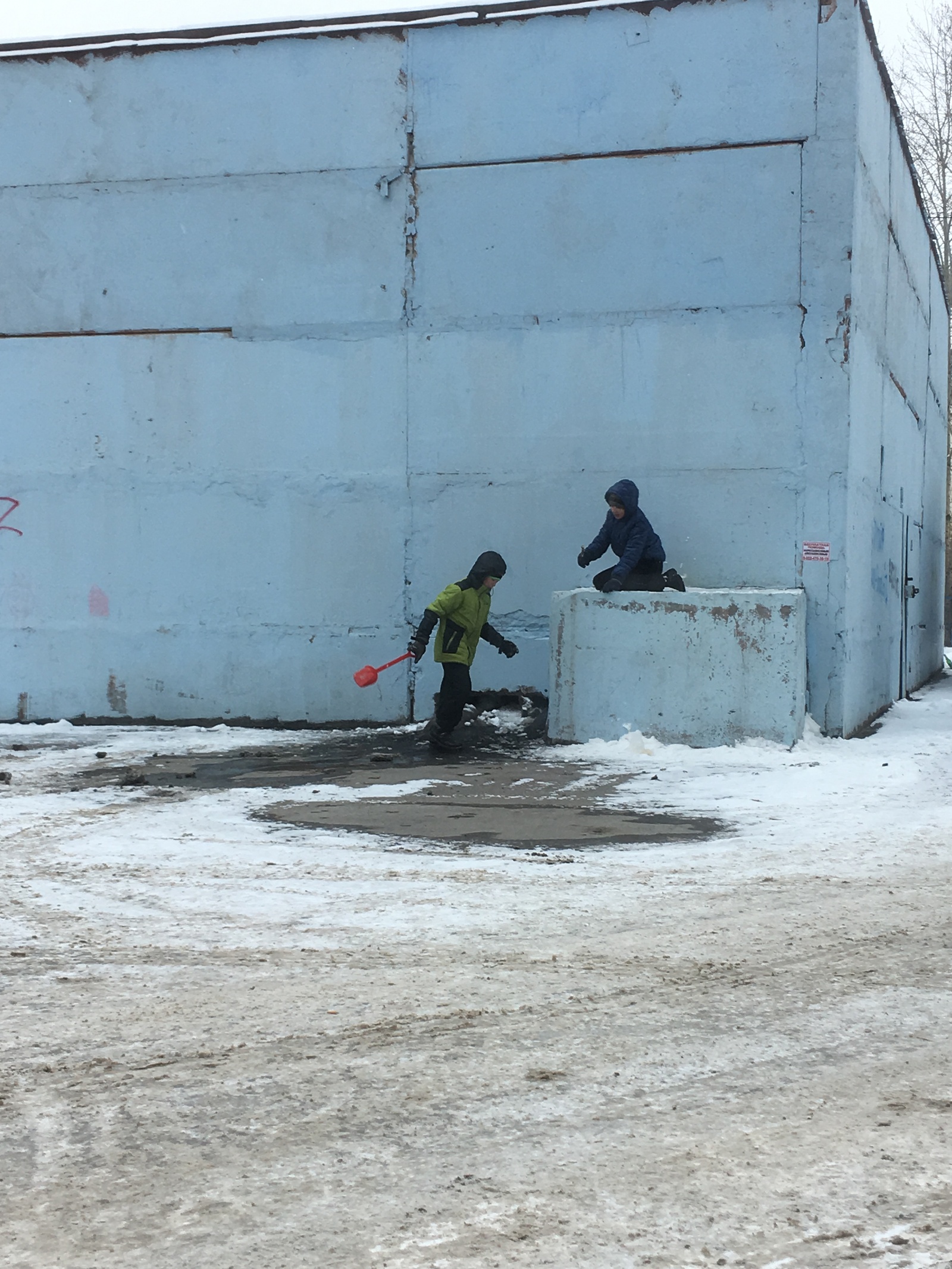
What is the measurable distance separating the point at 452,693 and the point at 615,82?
561cm

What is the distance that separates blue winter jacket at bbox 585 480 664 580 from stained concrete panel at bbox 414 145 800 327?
184 cm

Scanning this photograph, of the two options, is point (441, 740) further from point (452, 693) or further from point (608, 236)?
point (608, 236)

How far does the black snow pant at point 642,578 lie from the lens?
1081cm

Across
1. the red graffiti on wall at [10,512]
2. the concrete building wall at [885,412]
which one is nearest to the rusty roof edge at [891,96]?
the concrete building wall at [885,412]

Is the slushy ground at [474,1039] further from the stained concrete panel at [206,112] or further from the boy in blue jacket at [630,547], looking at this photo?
the stained concrete panel at [206,112]

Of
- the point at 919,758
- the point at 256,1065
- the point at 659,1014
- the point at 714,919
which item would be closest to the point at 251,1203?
the point at 256,1065

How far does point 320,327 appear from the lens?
39.9 feet

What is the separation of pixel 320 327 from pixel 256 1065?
31.3 feet

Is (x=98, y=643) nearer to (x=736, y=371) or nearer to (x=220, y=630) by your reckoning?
(x=220, y=630)

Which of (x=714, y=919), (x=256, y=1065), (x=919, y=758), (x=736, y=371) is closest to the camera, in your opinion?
(x=256, y=1065)

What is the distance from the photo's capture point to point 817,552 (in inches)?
440

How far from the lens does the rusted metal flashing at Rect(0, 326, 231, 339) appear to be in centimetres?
1240

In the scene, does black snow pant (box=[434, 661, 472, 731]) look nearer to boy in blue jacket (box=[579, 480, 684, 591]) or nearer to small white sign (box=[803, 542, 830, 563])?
boy in blue jacket (box=[579, 480, 684, 591])

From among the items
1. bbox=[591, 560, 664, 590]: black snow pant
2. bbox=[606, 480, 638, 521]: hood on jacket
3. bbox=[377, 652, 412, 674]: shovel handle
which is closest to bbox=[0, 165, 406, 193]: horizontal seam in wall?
bbox=[606, 480, 638, 521]: hood on jacket
